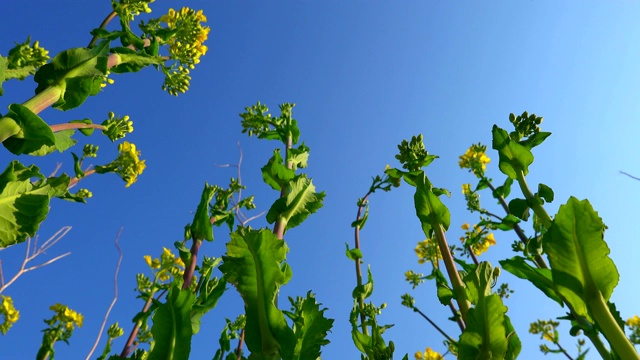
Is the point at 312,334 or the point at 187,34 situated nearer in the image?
the point at 312,334

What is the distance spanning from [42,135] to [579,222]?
1.48 metres

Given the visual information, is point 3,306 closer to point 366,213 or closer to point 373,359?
point 366,213

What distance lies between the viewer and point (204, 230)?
169 cm

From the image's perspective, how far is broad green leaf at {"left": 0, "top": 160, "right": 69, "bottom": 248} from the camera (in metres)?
1.33

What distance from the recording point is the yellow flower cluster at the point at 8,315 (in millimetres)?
4402

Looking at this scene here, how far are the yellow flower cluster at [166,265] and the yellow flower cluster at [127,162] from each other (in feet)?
2.02

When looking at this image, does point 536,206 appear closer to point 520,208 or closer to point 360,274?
point 520,208

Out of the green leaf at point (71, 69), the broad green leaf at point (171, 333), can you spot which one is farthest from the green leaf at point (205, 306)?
the green leaf at point (71, 69)

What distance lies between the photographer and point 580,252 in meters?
0.87

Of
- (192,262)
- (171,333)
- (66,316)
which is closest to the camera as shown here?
(171,333)

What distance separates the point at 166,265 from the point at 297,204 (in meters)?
1.77

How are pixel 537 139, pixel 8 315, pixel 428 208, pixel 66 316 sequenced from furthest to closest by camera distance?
1. pixel 8 315
2. pixel 66 316
3. pixel 537 139
4. pixel 428 208

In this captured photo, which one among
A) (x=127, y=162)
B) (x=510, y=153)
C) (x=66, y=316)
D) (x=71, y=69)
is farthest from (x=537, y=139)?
(x=66, y=316)

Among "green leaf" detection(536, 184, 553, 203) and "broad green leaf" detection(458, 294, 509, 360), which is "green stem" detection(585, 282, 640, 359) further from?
"green leaf" detection(536, 184, 553, 203)
